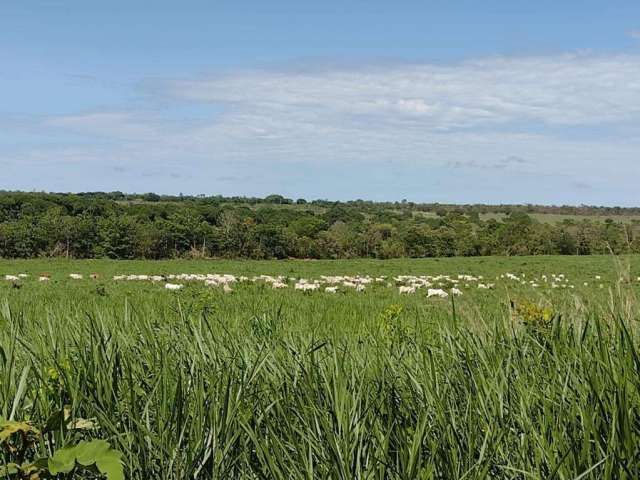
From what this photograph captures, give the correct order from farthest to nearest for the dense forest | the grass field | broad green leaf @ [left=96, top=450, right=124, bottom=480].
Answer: the dense forest < the grass field < broad green leaf @ [left=96, top=450, right=124, bottom=480]

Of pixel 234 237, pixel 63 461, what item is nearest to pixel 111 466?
pixel 63 461

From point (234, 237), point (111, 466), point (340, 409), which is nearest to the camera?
point (111, 466)

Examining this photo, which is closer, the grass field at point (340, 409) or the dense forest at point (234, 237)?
the grass field at point (340, 409)

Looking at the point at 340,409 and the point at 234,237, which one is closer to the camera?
the point at 340,409

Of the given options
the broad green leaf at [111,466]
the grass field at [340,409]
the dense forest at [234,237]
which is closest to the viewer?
the broad green leaf at [111,466]

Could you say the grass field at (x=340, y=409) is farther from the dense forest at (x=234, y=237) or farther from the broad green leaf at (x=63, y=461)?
the dense forest at (x=234, y=237)

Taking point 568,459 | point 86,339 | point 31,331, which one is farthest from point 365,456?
point 31,331

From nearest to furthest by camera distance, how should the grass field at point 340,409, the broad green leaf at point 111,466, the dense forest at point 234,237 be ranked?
the broad green leaf at point 111,466 → the grass field at point 340,409 → the dense forest at point 234,237

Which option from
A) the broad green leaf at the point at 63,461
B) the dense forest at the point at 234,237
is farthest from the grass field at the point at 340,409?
the dense forest at the point at 234,237

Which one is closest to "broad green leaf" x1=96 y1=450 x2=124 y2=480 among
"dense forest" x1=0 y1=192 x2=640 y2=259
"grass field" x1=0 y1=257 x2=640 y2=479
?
"grass field" x1=0 y1=257 x2=640 y2=479

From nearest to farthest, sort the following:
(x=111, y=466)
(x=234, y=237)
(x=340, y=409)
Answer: (x=111, y=466), (x=340, y=409), (x=234, y=237)

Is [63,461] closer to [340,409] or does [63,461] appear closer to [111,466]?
[111,466]

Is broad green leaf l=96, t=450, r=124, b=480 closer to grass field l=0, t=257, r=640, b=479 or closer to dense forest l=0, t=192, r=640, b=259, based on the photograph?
grass field l=0, t=257, r=640, b=479

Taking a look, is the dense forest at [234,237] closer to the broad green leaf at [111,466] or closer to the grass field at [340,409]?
the grass field at [340,409]
